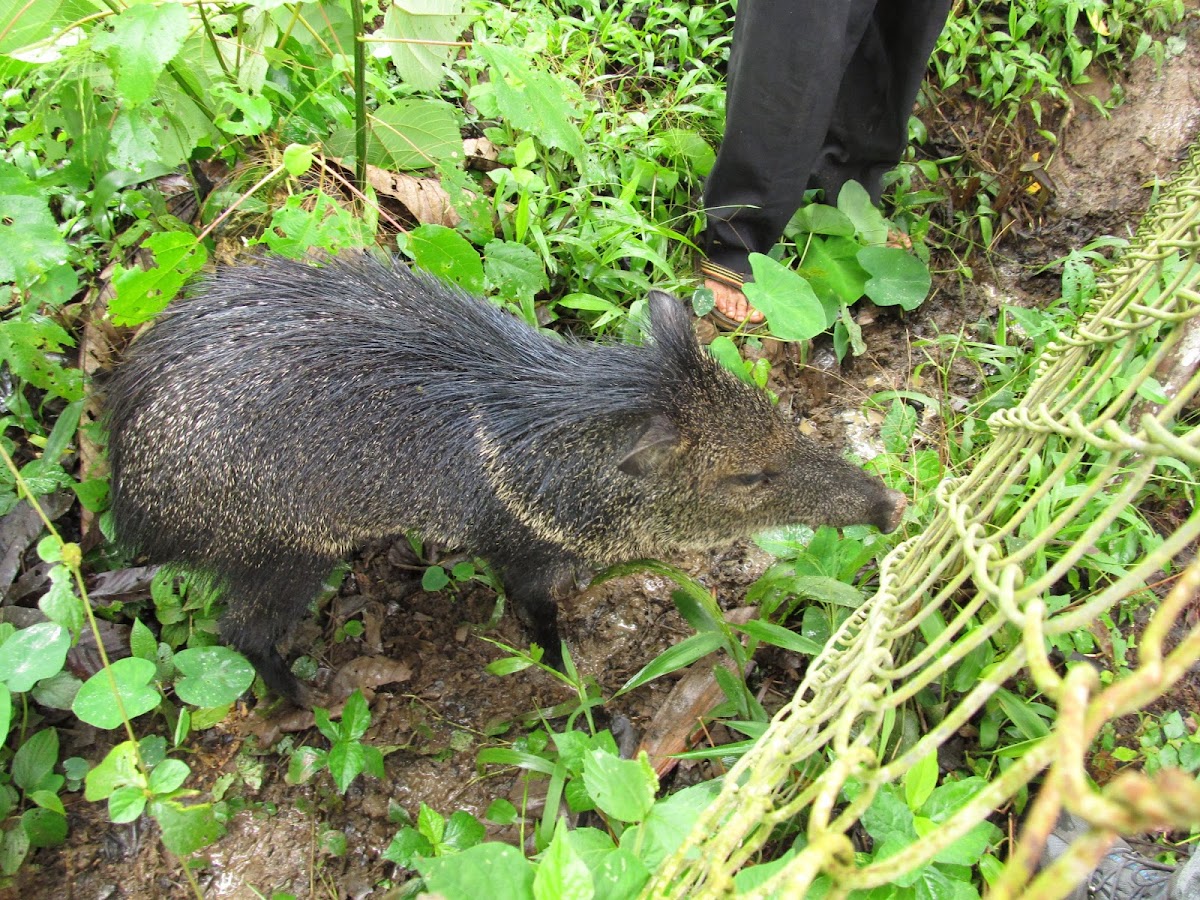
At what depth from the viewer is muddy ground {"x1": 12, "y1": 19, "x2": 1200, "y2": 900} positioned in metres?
2.22

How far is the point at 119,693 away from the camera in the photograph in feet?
6.07

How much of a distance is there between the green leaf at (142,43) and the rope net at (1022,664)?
73.7 inches

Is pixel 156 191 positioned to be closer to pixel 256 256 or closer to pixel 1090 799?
pixel 256 256

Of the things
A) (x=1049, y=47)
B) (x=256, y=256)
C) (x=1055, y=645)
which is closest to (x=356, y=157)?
(x=256, y=256)

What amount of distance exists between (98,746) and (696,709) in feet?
5.69

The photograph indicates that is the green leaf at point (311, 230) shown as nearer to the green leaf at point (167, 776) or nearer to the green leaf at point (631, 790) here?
the green leaf at point (167, 776)

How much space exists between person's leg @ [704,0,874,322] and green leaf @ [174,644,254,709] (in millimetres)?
2201

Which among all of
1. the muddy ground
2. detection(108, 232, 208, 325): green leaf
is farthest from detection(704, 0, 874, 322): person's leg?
detection(108, 232, 208, 325): green leaf

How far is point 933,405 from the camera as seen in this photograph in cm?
316

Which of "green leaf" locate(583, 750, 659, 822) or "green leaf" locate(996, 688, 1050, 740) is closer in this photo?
"green leaf" locate(583, 750, 659, 822)

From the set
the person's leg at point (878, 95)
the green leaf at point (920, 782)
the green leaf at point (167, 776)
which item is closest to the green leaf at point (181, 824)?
the green leaf at point (167, 776)

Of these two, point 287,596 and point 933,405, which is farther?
point 933,405

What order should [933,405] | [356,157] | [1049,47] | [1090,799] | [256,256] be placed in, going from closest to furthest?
[1090,799] < [256,256] < [356,157] < [933,405] < [1049,47]

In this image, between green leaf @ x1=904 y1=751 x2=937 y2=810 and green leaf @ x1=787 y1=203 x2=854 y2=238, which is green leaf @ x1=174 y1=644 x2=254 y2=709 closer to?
green leaf @ x1=904 y1=751 x2=937 y2=810
